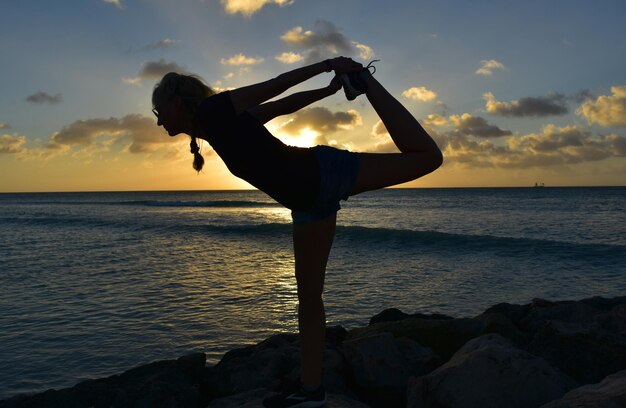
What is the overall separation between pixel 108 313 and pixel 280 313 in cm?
325

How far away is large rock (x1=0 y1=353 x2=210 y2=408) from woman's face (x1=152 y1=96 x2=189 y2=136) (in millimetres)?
2948

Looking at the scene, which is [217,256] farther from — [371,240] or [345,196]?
[345,196]

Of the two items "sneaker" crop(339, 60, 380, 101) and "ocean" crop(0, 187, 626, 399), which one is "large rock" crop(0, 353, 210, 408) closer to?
"ocean" crop(0, 187, 626, 399)

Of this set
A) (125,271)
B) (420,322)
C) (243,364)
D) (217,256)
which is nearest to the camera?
(243,364)

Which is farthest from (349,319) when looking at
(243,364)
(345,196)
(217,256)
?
(217,256)

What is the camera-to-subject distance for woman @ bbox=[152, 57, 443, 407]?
2.71m

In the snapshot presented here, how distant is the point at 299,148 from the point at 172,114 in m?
A: 0.79

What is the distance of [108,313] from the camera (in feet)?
30.6

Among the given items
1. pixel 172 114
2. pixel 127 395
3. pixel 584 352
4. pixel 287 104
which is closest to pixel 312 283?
pixel 287 104

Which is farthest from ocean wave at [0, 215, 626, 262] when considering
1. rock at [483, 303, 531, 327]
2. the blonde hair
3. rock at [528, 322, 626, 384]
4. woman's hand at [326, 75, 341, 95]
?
the blonde hair

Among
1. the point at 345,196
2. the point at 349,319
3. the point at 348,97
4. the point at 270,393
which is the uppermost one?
the point at 348,97

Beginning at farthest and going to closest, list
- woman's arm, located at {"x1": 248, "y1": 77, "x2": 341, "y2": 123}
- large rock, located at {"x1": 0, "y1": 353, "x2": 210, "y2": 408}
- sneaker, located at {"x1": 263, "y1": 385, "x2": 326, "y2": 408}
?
1. large rock, located at {"x1": 0, "y1": 353, "x2": 210, "y2": 408}
2. sneaker, located at {"x1": 263, "y1": 385, "x2": 326, "y2": 408}
3. woman's arm, located at {"x1": 248, "y1": 77, "x2": 341, "y2": 123}

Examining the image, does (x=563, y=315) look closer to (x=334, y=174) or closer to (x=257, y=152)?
(x=334, y=174)

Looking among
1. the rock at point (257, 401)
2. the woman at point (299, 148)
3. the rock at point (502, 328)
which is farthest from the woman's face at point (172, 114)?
the rock at point (502, 328)
